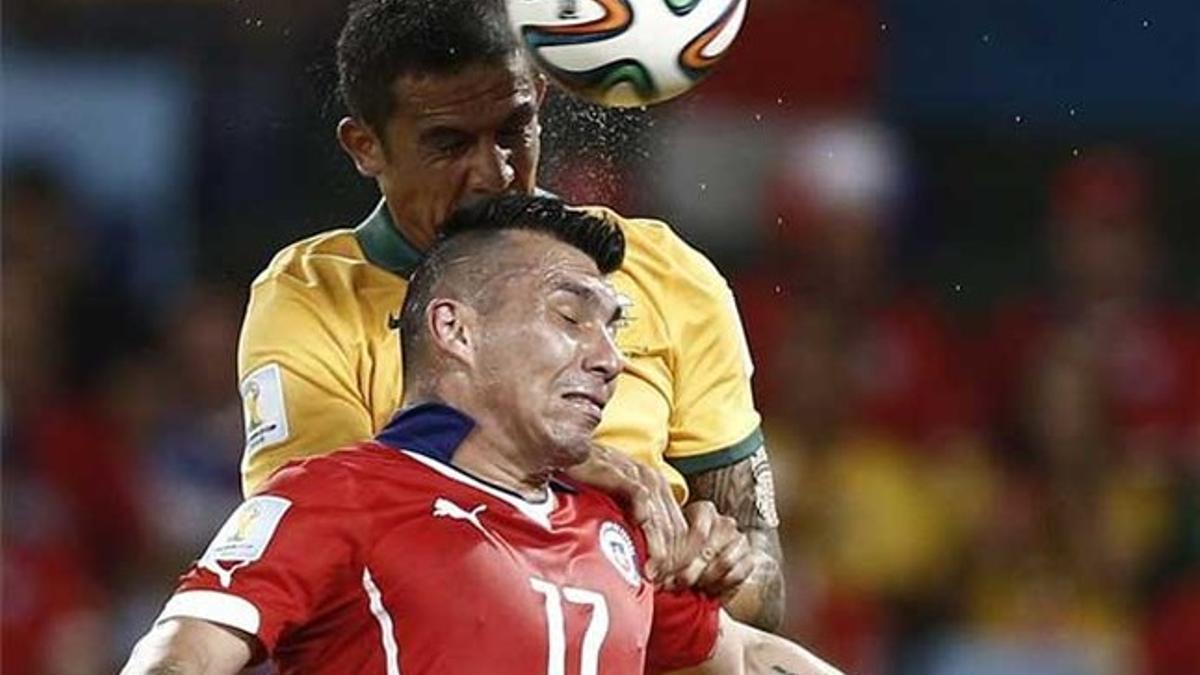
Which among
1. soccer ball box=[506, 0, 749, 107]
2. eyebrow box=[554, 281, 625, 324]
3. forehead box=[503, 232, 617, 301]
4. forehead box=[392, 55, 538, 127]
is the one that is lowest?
eyebrow box=[554, 281, 625, 324]

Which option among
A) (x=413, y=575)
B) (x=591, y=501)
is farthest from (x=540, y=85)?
(x=413, y=575)

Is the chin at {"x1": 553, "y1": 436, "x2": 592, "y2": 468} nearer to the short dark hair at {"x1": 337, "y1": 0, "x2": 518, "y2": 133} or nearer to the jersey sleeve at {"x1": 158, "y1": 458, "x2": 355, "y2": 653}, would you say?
the jersey sleeve at {"x1": 158, "y1": 458, "x2": 355, "y2": 653}

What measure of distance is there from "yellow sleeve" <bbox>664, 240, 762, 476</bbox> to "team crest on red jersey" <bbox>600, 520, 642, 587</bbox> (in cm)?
40

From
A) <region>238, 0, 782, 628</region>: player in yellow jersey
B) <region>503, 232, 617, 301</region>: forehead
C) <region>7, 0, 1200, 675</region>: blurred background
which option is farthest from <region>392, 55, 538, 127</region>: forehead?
<region>7, 0, 1200, 675</region>: blurred background

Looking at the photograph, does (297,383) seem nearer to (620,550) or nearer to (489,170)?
(489,170)

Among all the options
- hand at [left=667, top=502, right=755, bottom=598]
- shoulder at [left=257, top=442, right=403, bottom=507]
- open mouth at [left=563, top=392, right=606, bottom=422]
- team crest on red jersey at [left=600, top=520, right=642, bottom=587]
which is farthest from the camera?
hand at [left=667, top=502, right=755, bottom=598]

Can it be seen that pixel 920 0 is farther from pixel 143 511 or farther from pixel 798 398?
pixel 143 511

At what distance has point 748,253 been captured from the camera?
29.1 feet

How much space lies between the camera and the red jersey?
3.72m

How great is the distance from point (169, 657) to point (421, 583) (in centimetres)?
36

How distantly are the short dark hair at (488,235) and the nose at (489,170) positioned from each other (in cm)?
11

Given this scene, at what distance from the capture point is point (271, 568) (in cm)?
371

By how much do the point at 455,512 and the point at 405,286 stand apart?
0.55 meters

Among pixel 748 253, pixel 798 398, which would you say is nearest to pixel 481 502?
pixel 798 398
